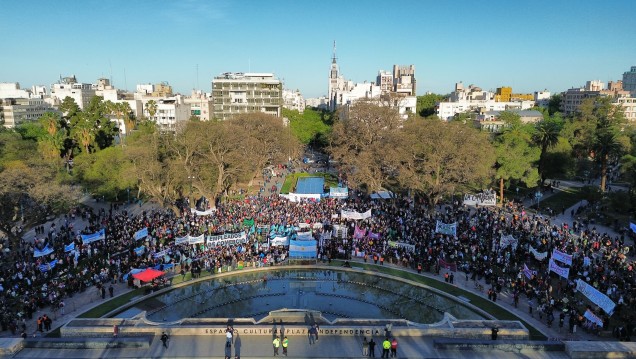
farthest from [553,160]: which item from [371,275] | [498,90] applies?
[498,90]

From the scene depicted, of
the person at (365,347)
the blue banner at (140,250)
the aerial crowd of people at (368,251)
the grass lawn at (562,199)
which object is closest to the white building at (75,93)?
the aerial crowd of people at (368,251)

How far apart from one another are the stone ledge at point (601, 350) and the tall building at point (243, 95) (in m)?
Answer: 88.8

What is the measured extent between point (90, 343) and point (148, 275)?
23.8 feet

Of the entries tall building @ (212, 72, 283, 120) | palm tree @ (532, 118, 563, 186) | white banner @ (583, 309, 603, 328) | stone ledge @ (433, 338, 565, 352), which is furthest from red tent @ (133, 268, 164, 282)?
tall building @ (212, 72, 283, 120)

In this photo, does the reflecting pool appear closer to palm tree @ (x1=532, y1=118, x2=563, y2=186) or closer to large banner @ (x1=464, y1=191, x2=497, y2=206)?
large banner @ (x1=464, y1=191, x2=497, y2=206)

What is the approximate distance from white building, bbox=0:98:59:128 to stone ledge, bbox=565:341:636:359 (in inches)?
5210

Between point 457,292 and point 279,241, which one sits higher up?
point 279,241

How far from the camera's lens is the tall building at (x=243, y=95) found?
102 meters

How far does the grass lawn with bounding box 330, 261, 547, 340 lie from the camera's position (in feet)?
78.4

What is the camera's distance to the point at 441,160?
1697 inches

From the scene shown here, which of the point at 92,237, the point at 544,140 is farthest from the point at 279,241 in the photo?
the point at 544,140

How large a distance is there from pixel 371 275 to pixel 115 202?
3491 cm

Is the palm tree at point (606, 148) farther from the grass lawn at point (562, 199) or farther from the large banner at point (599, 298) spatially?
the large banner at point (599, 298)

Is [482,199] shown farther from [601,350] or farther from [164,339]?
[164,339]
